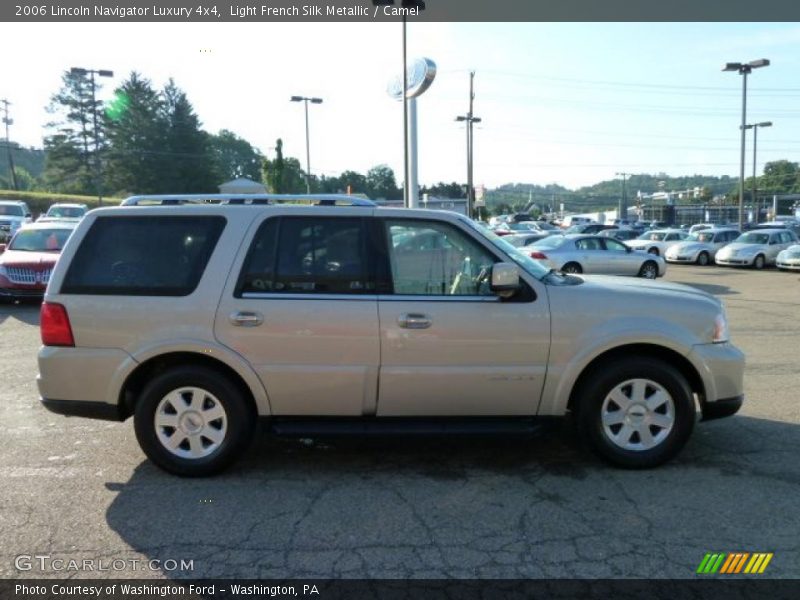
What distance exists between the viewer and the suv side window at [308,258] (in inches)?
175

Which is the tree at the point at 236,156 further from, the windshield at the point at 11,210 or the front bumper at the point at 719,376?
the front bumper at the point at 719,376

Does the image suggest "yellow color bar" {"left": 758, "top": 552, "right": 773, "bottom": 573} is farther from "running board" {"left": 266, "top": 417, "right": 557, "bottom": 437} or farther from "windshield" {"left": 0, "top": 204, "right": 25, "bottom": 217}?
"windshield" {"left": 0, "top": 204, "right": 25, "bottom": 217}

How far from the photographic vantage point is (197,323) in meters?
4.36

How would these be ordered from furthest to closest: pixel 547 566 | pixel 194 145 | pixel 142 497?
1. pixel 194 145
2. pixel 142 497
3. pixel 547 566

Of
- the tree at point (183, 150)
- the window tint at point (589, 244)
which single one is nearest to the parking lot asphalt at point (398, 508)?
the window tint at point (589, 244)

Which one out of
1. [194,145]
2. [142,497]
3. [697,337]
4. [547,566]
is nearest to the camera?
[547,566]


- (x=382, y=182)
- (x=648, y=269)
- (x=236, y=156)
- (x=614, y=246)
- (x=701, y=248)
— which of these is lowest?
(x=648, y=269)

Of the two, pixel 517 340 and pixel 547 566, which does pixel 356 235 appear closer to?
pixel 517 340

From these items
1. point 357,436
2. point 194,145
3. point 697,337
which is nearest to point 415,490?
point 357,436

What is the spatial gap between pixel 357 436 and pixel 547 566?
5.17ft

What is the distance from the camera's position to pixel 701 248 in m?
27.2

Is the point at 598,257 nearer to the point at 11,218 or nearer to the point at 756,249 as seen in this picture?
the point at 756,249

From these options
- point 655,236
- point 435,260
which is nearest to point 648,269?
point 655,236

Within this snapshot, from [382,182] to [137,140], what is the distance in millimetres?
36402
